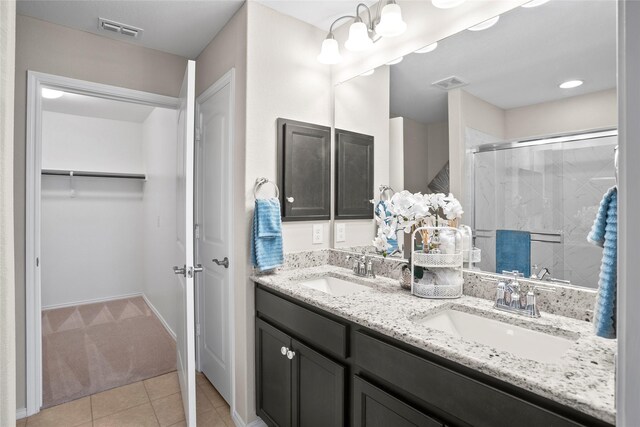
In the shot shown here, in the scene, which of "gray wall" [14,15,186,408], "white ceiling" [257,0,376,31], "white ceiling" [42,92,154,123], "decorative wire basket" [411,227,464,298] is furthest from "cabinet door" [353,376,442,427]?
"white ceiling" [42,92,154,123]

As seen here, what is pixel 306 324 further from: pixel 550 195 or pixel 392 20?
pixel 392 20

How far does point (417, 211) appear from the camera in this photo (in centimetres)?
151

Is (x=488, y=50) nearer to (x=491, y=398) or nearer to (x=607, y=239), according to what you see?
(x=607, y=239)

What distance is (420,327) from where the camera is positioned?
110 centimetres

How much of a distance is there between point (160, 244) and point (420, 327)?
11.0 feet

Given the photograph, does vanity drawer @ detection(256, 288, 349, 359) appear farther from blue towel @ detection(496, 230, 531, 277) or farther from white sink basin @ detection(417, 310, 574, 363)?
blue towel @ detection(496, 230, 531, 277)

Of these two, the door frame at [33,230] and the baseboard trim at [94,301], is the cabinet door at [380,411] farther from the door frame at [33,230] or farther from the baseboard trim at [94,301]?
the baseboard trim at [94,301]

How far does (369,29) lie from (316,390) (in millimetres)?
1824

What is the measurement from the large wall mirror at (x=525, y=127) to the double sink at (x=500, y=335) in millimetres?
262

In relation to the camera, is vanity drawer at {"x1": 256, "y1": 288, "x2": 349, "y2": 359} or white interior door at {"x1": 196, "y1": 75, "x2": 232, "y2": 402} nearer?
vanity drawer at {"x1": 256, "y1": 288, "x2": 349, "y2": 359}

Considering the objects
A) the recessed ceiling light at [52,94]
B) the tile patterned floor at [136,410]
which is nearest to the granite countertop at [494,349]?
the tile patterned floor at [136,410]

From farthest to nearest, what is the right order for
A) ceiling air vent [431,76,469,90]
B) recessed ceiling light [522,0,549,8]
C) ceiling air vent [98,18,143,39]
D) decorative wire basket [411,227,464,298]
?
ceiling air vent [98,18,143,39], ceiling air vent [431,76,469,90], decorative wire basket [411,227,464,298], recessed ceiling light [522,0,549,8]

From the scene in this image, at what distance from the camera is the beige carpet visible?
246 cm

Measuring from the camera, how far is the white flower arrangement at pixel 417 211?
149 cm
